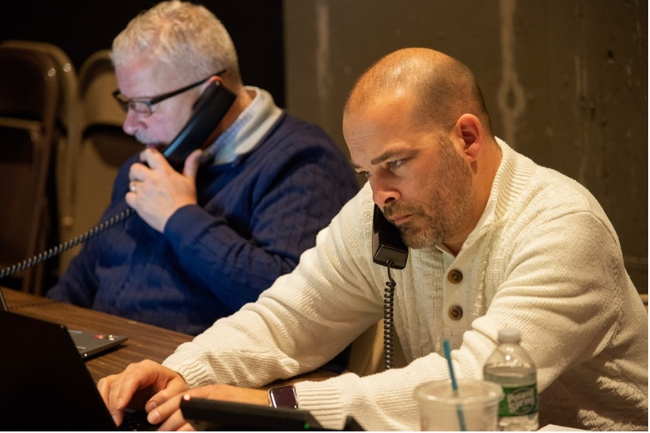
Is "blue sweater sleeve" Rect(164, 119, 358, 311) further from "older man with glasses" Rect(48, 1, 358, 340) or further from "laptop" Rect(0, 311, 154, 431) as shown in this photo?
"laptop" Rect(0, 311, 154, 431)

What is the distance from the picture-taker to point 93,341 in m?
1.79

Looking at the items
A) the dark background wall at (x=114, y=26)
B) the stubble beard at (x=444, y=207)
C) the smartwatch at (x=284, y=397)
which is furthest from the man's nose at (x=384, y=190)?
the dark background wall at (x=114, y=26)

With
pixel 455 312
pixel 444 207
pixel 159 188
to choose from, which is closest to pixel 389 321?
pixel 455 312

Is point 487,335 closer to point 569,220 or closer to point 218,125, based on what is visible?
point 569,220

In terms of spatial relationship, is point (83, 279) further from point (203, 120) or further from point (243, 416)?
point (243, 416)

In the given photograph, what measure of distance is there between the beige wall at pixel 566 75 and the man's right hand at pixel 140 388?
4.70 ft

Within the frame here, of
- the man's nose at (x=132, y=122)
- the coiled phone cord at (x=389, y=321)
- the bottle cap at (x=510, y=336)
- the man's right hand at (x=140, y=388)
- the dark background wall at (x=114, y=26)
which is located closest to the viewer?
the bottle cap at (x=510, y=336)

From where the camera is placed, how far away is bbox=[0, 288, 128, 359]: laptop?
172 centimetres

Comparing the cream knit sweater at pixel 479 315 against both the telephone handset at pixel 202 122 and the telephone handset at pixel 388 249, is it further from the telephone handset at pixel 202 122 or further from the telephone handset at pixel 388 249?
the telephone handset at pixel 202 122

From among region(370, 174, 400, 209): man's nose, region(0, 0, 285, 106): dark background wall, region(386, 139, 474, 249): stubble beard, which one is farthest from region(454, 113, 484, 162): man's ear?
region(0, 0, 285, 106): dark background wall

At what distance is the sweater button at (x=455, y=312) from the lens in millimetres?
1486

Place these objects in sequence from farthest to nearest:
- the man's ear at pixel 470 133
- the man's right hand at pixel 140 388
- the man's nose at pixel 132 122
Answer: the man's nose at pixel 132 122
the man's ear at pixel 470 133
the man's right hand at pixel 140 388

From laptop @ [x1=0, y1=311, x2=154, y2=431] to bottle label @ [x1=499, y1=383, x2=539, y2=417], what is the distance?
0.49 m

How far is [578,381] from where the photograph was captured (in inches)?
56.1
